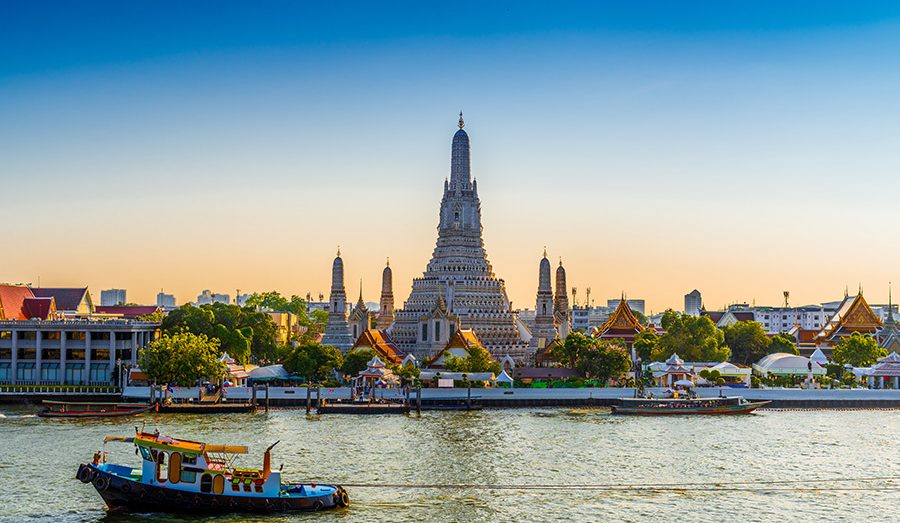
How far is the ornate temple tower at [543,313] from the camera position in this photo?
399ft

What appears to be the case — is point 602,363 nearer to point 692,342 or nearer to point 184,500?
point 692,342

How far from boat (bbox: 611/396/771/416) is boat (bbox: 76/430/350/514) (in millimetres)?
40697

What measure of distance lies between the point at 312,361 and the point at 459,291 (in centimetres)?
3064

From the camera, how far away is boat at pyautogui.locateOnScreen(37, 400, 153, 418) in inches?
2864

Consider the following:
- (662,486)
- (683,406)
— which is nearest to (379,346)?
(683,406)

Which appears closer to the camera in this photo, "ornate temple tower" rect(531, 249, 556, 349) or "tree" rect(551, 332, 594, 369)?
"tree" rect(551, 332, 594, 369)

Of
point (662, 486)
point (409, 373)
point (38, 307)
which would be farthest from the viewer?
point (38, 307)

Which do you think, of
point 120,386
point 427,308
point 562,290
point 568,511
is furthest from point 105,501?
point 562,290

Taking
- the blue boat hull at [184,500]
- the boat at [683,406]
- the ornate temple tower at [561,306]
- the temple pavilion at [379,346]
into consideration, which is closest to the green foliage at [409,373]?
the temple pavilion at [379,346]

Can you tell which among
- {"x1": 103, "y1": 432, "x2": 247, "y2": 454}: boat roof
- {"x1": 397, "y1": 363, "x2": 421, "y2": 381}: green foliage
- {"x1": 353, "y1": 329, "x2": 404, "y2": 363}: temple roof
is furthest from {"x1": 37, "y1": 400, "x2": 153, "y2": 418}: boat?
{"x1": 103, "y1": 432, "x2": 247, "y2": 454}: boat roof

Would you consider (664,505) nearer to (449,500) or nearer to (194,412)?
(449,500)

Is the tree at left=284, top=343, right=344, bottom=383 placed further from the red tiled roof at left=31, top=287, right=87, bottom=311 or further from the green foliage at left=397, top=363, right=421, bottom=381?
the red tiled roof at left=31, top=287, right=87, bottom=311

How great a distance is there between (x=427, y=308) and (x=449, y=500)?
72.9m

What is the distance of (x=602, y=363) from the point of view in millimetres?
92062
